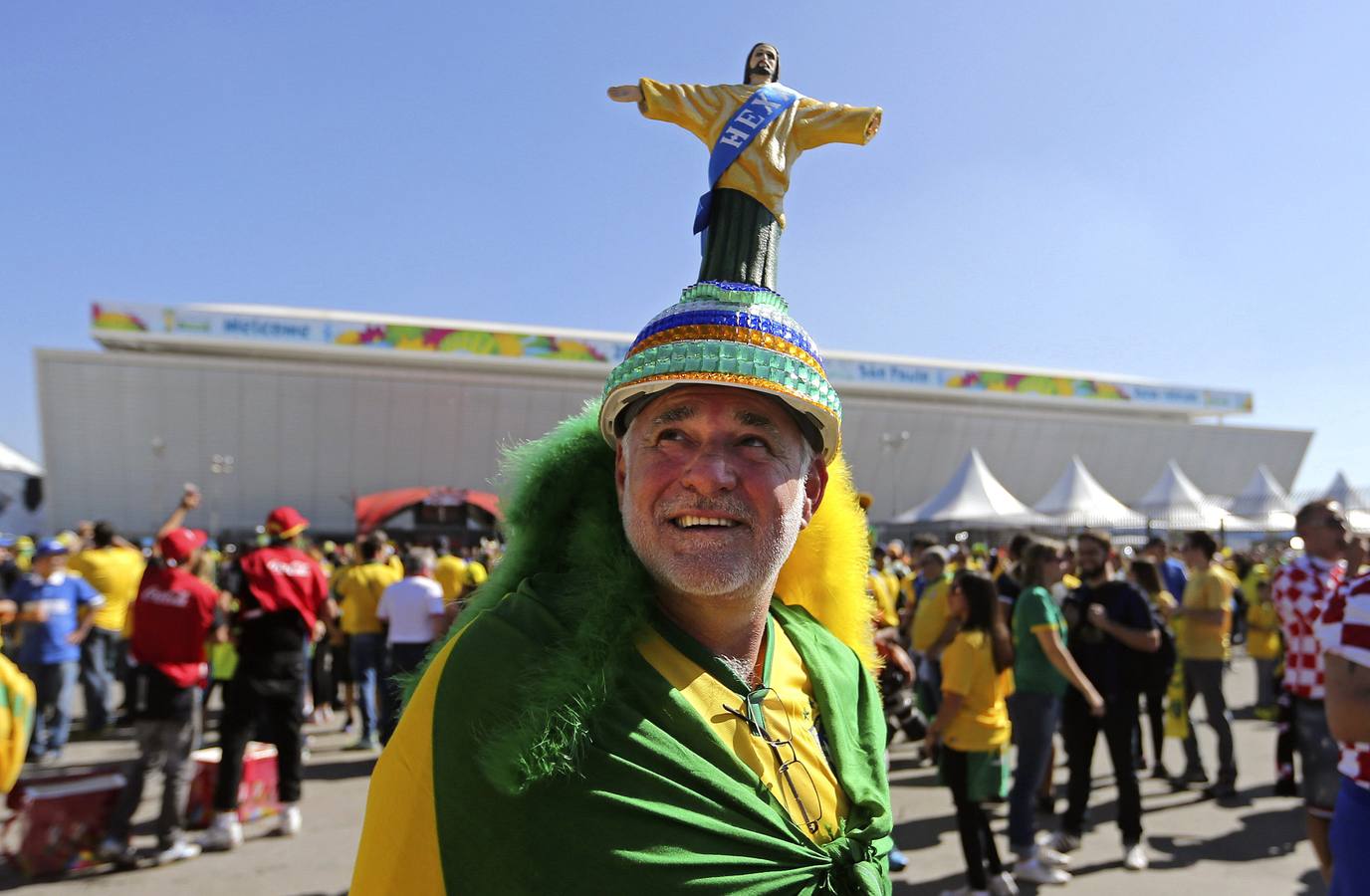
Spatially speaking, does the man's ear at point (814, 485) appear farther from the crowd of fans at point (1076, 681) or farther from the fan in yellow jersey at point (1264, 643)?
the fan in yellow jersey at point (1264, 643)

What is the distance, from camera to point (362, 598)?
832cm

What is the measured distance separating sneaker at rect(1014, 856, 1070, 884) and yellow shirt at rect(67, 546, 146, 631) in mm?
7925

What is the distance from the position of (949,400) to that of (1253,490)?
101 feet

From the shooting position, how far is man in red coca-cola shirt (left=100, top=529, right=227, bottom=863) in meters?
5.30

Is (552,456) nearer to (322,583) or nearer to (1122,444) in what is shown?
(322,583)

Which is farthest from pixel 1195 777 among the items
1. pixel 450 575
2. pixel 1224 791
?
pixel 450 575

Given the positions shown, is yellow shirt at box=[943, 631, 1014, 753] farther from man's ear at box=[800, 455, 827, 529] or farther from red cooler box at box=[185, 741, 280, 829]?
red cooler box at box=[185, 741, 280, 829]

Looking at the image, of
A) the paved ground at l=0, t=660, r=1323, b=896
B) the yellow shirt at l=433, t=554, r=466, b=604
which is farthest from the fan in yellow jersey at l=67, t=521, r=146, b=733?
the yellow shirt at l=433, t=554, r=466, b=604

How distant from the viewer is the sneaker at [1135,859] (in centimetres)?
537

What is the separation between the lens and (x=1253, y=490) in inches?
1015

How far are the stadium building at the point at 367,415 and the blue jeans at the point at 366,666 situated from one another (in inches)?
1084

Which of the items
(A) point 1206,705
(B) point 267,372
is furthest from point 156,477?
(A) point 1206,705

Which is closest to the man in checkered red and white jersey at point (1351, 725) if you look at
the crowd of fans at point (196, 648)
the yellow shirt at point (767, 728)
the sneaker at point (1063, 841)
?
the yellow shirt at point (767, 728)

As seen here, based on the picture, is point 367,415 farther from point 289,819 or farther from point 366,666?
point 289,819
